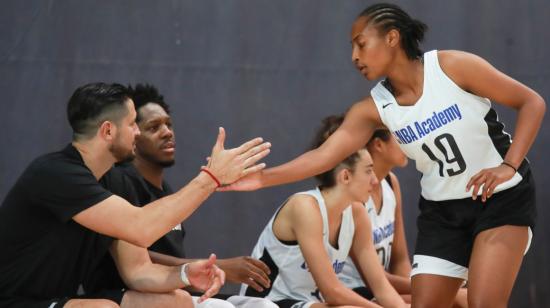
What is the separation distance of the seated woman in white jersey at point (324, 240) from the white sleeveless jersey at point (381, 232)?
0.78 feet

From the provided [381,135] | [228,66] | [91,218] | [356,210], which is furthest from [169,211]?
[228,66]

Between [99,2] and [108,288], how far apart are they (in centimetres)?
169

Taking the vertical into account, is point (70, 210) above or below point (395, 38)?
below

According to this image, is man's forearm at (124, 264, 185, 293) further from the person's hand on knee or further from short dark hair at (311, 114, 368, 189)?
short dark hair at (311, 114, 368, 189)

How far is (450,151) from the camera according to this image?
373 centimetres

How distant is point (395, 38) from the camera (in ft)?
12.7

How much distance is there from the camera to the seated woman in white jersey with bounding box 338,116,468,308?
4.94 m

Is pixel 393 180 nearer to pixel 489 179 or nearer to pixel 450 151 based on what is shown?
pixel 450 151

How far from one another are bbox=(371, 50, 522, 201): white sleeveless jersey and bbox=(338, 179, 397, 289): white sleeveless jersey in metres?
1.21

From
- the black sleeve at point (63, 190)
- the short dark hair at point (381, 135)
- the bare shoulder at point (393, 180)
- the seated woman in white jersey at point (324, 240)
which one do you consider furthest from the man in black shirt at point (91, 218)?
the bare shoulder at point (393, 180)

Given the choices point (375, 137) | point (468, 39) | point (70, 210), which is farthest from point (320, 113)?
point (70, 210)

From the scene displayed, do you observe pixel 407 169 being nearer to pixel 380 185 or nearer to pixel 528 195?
pixel 380 185

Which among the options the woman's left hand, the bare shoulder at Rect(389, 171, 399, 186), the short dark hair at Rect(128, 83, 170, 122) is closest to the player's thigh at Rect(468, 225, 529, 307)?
the woman's left hand

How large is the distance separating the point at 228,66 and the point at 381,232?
1.19m
